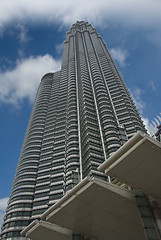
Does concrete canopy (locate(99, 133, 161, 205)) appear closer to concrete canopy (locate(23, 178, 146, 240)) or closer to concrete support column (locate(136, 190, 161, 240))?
concrete support column (locate(136, 190, 161, 240))

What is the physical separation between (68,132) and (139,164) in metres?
64.3

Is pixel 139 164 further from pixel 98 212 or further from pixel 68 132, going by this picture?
pixel 68 132

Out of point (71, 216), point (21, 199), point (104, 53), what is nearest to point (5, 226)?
point (21, 199)

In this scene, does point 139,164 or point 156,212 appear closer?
point 139,164

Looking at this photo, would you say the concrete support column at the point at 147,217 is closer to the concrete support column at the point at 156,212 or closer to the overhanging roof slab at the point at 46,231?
the concrete support column at the point at 156,212

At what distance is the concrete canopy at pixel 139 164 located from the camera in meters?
13.8

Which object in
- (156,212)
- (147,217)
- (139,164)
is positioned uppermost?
(139,164)

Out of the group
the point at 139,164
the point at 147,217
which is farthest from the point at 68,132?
the point at 139,164

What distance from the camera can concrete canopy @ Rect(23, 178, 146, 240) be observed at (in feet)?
53.8

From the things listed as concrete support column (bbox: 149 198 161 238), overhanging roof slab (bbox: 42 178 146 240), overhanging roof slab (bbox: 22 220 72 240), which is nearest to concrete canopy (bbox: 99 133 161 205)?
concrete support column (bbox: 149 198 161 238)

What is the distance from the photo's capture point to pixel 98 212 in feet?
60.1

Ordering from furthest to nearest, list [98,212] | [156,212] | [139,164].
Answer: [98,212], [156,212], [139,164]

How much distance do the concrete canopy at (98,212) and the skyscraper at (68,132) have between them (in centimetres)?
2411

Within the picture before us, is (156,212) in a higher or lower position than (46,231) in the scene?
lower
